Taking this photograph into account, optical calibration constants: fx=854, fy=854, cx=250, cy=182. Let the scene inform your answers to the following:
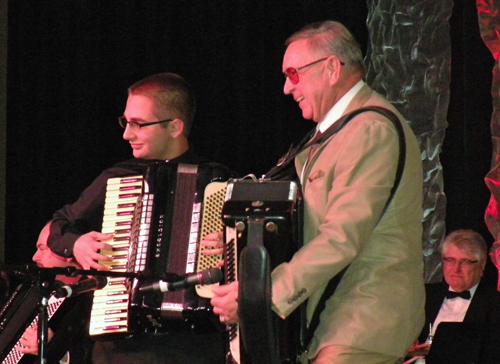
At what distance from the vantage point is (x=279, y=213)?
2545 millimetres

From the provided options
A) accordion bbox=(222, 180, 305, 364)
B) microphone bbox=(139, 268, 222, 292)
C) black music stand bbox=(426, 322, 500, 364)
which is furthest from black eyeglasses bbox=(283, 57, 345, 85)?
black music stand bbox=(426, 322, 500, 364)

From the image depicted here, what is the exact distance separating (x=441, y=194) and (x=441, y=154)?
257 millimetres

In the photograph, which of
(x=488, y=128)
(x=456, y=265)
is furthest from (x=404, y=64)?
(x=456, y=265)

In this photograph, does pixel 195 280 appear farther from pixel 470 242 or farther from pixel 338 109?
pixel 470 242

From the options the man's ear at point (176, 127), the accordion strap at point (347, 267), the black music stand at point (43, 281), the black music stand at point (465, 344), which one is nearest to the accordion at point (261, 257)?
the accordion strap at point (347, 267)

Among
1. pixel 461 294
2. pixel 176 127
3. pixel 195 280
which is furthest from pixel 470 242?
pixel 195 280

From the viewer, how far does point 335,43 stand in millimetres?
2871

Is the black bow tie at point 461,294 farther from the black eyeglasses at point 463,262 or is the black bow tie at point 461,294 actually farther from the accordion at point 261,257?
the accordion at point 261,257

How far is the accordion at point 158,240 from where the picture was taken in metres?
3.27

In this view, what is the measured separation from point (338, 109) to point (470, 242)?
8.08 feet

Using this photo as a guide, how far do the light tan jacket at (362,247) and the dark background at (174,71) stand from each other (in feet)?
8.79

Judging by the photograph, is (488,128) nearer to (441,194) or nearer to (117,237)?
(441,194)

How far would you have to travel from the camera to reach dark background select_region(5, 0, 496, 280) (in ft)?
17.5

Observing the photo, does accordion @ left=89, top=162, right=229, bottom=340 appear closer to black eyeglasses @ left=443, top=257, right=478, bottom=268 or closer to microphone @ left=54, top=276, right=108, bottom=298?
microphone @ left=54, top=276, right=108, bottom=298
